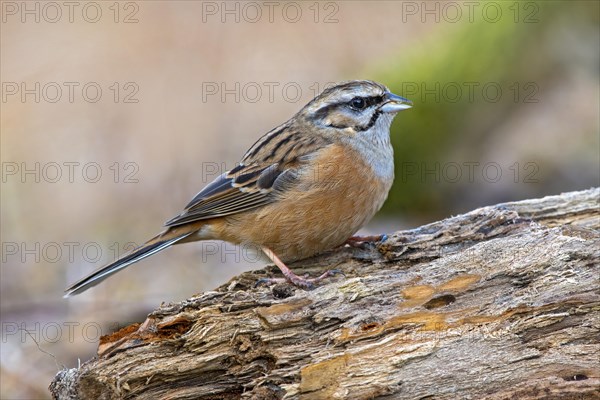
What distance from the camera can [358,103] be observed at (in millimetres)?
7395

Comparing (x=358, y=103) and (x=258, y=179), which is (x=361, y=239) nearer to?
(x=258, y=179)

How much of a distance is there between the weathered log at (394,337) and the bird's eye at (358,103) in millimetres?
1898

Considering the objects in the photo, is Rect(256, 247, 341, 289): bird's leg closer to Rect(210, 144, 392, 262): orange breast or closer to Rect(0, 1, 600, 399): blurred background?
Rect(210, 144, 392, 262): orange breast

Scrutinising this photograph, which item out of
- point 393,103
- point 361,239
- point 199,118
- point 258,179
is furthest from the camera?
point 199,118

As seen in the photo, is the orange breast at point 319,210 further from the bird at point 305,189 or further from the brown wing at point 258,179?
the brown wing at point 258,179

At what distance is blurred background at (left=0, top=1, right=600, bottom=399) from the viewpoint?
10859 millimetres

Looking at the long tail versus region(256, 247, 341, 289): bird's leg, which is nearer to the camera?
region(256, 247, 341, 289): bird's leg

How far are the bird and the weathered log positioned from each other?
2.60ft

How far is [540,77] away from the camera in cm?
1237

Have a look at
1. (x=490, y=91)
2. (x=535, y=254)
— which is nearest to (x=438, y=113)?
(x=490, y=91)

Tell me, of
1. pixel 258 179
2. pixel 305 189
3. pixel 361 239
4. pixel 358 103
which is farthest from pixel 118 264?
pixel 358 103

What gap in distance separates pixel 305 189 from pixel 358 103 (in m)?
1.03

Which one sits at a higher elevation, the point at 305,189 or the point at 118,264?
the point at 305,189

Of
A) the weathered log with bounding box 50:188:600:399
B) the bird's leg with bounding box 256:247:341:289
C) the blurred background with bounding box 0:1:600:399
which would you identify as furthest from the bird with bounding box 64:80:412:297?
the blurred background with bounding box 0:1:600:399
